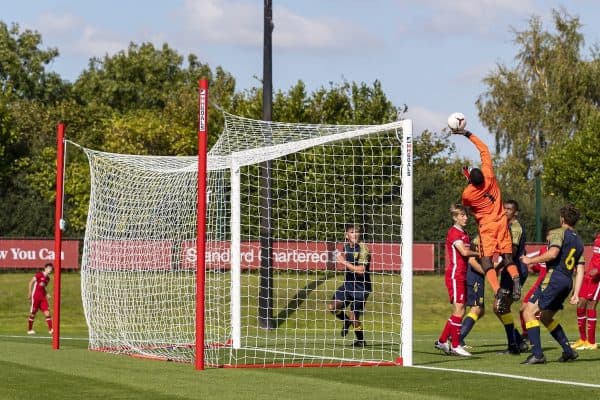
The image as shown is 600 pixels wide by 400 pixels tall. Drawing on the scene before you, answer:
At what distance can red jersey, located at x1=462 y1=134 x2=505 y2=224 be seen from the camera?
14531 millimetres

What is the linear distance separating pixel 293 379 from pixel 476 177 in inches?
154

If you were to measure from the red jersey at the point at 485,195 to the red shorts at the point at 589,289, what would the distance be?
153 inches

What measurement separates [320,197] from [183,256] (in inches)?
219

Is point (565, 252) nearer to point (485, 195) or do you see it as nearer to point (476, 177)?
point (485, 195)

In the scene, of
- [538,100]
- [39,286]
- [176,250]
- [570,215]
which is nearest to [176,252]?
[176,250]

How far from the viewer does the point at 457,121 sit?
1456 cm

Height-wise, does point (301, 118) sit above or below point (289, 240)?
above

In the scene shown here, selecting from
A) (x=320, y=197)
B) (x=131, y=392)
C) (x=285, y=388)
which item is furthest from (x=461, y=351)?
(x=320, y=197)

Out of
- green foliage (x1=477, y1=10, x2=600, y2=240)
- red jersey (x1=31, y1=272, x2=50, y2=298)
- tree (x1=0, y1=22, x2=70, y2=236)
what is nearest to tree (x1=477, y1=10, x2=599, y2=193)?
green foliage (x1=477, y1=10, x2=600, y2=240)

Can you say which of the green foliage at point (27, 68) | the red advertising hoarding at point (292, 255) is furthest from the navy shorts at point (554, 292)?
the green foliage at point (27, 68)

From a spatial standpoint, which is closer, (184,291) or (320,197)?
(184,291)

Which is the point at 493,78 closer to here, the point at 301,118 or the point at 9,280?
the point at 301,118

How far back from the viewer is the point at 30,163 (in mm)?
60281

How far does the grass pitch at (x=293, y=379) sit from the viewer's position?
10484 mm
